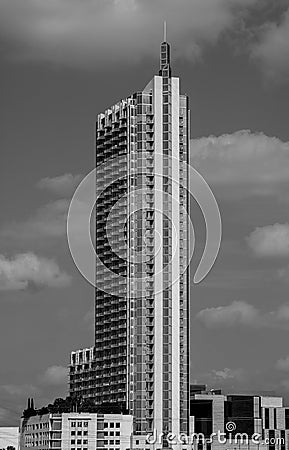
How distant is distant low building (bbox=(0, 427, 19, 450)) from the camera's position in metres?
14.3

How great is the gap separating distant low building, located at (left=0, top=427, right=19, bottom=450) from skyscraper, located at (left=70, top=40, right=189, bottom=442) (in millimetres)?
1477

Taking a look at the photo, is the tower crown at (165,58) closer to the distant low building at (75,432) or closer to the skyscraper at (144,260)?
the skyscraper at (144,260)

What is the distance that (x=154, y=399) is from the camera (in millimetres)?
14977

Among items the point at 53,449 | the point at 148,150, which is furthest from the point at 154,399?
the point at 148,150

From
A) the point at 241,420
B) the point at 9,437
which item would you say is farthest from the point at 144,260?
the point at 9,437

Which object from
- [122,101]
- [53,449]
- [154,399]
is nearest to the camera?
[53,449]

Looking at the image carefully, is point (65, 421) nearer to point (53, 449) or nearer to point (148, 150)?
point (53, 449)

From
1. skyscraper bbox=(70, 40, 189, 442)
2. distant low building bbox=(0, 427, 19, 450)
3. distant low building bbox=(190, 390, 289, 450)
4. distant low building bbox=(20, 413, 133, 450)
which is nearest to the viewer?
distant low building bbox=(20, 413, 133, 450)

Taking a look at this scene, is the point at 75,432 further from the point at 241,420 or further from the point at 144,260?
the point at 241,420

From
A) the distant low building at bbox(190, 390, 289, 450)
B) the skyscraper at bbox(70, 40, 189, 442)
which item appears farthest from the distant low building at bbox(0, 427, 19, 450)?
the distant low building at bbox(190, 390, 289, 450)

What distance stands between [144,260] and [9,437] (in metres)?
2.98

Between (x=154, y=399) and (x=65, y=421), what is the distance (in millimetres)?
1599

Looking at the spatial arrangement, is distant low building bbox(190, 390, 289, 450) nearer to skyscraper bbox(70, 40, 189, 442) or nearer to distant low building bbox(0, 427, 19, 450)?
skyscraper bbox(70, 40, 189, 442)

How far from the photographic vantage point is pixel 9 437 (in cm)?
1443
